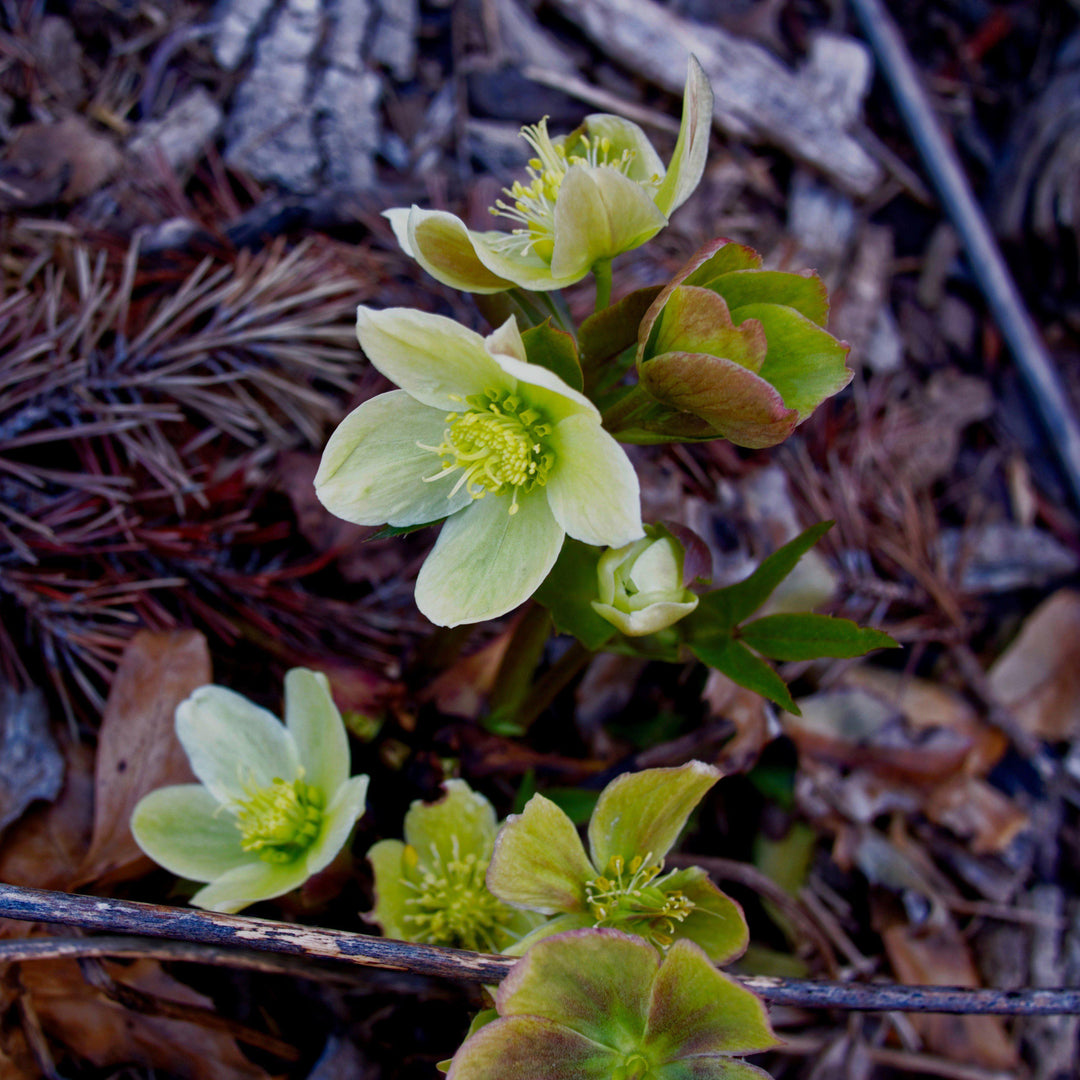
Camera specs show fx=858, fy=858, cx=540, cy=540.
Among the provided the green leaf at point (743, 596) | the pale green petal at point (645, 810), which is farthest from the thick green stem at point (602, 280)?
the pale green petal at point (645, 810)

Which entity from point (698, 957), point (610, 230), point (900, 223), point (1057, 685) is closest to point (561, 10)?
point (900, 223)

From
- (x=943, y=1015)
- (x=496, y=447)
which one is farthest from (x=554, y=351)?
(x=943, y=1015)

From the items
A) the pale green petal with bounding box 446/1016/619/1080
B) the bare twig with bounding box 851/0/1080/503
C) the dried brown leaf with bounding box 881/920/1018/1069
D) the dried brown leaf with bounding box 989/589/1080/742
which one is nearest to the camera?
the pale green petal with bounding box 446/1016/619/1080

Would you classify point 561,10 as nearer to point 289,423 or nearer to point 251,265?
point 251,265

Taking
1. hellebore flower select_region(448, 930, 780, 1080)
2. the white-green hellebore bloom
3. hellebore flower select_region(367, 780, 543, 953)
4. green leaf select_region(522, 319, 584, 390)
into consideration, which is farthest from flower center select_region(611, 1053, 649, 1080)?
green leaf select_region(522, 319, 584, 390)

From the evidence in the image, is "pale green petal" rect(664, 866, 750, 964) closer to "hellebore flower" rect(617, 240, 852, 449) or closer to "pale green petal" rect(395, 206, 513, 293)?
"hellebore flower" rect(617, 240, 852, 449)

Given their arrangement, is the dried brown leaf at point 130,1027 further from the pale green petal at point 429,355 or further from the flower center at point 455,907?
the pale green petal at point 429,355
